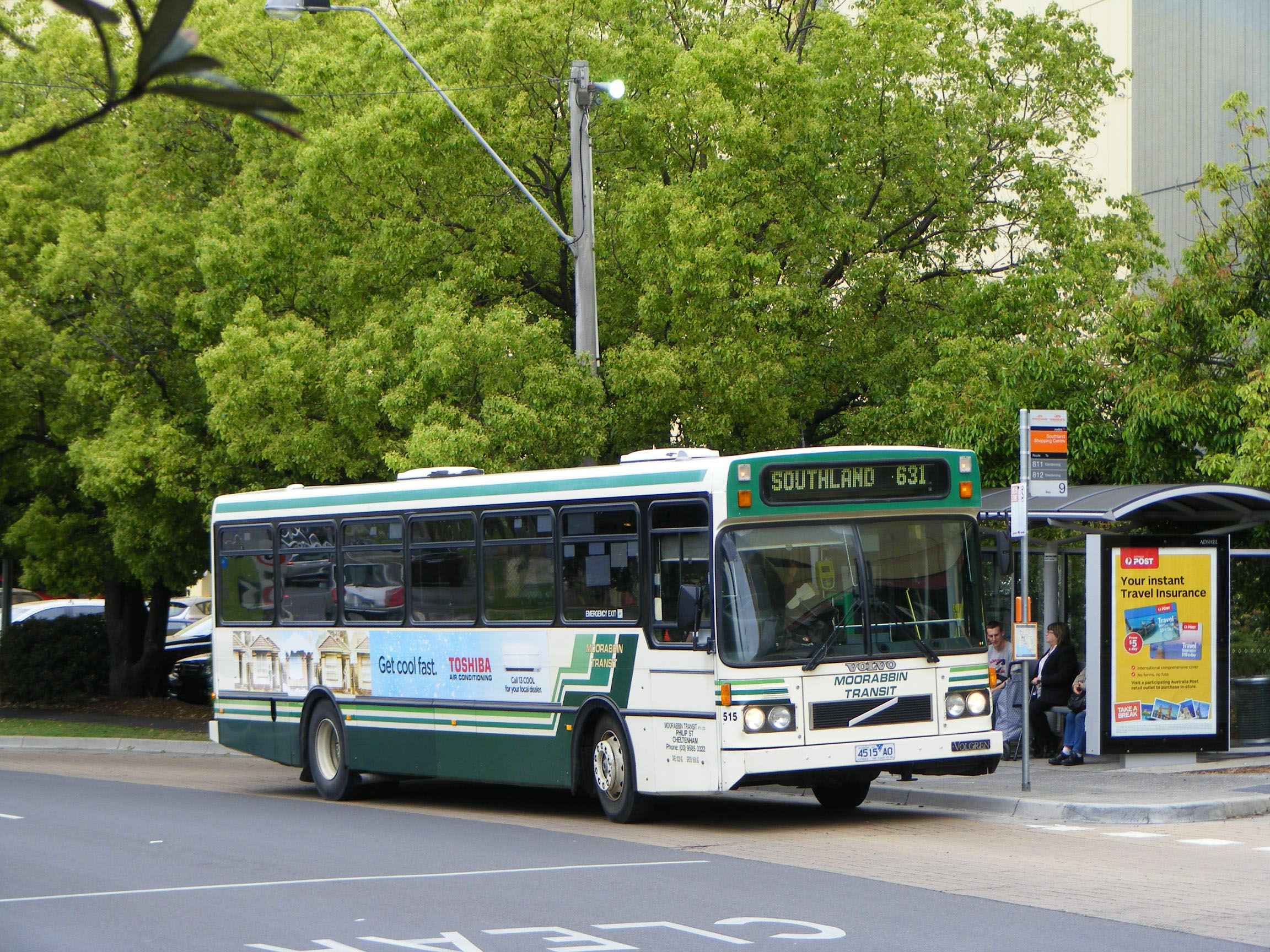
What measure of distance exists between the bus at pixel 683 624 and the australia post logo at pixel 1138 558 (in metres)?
3.58

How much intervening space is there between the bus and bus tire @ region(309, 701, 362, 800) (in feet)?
2.09

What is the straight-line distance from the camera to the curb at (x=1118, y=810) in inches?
515

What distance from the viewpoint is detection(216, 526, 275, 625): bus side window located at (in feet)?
58.4

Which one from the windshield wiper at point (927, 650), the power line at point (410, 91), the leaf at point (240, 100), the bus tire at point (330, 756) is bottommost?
the bus tire at point (330, 756)

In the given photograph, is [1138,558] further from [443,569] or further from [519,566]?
[443,569]

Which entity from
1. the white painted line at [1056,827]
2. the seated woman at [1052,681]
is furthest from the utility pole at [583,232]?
the white painted line at [1056,827]

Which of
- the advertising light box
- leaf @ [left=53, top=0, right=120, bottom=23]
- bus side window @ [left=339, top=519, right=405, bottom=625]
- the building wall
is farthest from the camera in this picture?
the building wall

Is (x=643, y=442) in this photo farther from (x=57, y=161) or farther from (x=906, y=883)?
(x=57, y=161)

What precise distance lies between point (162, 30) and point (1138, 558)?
14873 mm

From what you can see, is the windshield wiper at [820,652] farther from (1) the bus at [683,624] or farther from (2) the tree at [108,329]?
(2) the tree at [108,329]

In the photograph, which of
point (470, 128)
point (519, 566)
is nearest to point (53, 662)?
point (470, 128)

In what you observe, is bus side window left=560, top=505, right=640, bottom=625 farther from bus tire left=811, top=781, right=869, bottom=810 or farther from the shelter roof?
the shelter roof

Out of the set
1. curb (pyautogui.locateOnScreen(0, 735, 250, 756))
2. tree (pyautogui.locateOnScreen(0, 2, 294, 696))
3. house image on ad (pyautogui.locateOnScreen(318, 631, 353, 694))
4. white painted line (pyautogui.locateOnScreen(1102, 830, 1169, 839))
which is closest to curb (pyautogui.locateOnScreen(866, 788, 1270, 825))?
white painted line (pyautogui.locateOnScreen(1102, 830, 1169, 839))

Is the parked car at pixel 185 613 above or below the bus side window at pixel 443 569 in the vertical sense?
below
